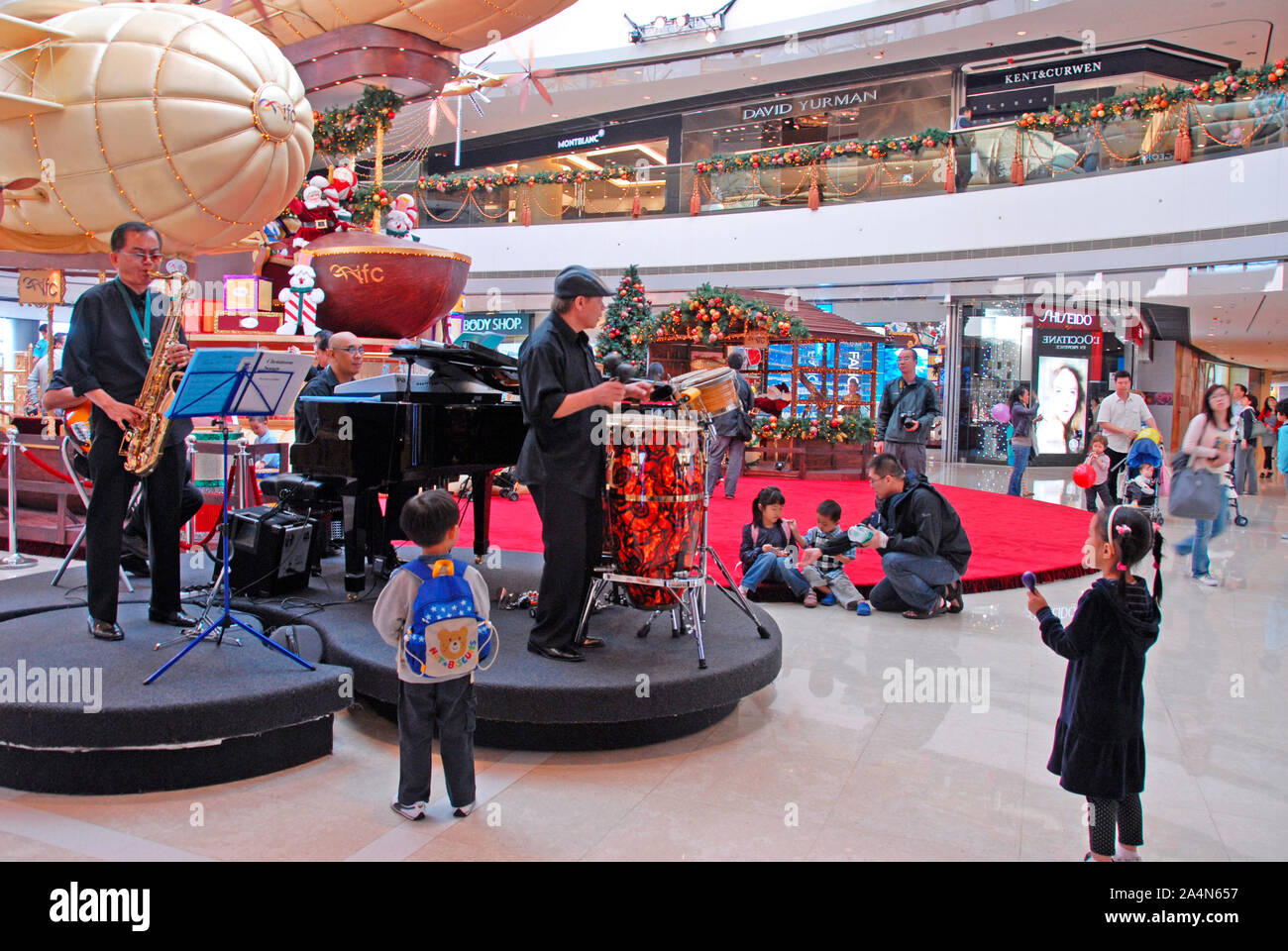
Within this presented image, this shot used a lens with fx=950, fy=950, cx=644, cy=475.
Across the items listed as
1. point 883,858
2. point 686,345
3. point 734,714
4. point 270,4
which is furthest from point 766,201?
point 883,858

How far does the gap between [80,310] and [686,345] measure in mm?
11061

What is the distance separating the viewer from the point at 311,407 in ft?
15.8

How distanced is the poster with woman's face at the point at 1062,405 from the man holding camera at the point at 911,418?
12.1 meters

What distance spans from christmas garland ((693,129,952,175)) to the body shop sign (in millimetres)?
14461

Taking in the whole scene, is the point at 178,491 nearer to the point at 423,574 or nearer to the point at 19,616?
the point at 19,616

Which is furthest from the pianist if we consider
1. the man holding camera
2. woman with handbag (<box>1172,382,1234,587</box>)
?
woman with handbag (<box>1172,382,1234,587</box>)

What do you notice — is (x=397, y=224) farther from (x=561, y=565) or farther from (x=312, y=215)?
(x=561, y=565)

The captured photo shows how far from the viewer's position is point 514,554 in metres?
6.03

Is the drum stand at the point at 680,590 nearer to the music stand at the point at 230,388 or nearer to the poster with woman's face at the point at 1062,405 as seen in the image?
the music stand at the point at 230,388

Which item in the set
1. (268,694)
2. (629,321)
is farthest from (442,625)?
(629,321)

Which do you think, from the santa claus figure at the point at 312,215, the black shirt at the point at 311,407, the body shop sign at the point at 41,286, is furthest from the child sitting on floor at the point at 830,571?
the body shop sign at the point at 41,286

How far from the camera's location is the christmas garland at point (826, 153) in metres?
17.2

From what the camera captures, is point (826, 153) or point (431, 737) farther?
point (826, 153)

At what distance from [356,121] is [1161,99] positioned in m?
12.7
